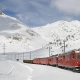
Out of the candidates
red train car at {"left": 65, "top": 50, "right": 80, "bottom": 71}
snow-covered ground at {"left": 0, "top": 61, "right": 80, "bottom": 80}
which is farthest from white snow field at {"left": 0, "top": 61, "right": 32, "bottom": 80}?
red train car at {"left": 65, "top": 50, "right": 80, "bottom": 71}

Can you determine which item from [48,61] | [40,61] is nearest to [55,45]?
[40,61]

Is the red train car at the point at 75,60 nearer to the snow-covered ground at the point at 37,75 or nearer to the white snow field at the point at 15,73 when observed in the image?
the snow-covered ground at the point at 37,75

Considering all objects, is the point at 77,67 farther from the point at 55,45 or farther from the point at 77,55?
the point at 55,45

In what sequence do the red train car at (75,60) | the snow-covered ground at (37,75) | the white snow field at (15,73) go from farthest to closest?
the red train car at (75,60)
the white snow field at (15,73)
the snow-covered ground at (37,75)

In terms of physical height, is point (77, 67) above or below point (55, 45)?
below

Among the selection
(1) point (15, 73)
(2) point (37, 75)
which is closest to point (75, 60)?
(1) point (15, 73)

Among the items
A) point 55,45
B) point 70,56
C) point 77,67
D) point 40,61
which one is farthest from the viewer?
point 55,45

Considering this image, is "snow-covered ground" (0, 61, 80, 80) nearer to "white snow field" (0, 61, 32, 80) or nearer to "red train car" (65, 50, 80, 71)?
"white snow field" (0, 61, 32, 80)

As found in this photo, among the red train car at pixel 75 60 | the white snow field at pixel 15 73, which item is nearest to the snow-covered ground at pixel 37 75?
the white snow field at pixel 15 73

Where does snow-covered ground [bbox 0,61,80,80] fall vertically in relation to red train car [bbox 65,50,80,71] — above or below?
below

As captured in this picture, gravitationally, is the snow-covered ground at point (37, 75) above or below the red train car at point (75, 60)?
below

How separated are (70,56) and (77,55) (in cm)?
221

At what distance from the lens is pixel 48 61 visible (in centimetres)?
6638

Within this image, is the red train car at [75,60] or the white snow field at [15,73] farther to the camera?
the red train car at [75,60]
